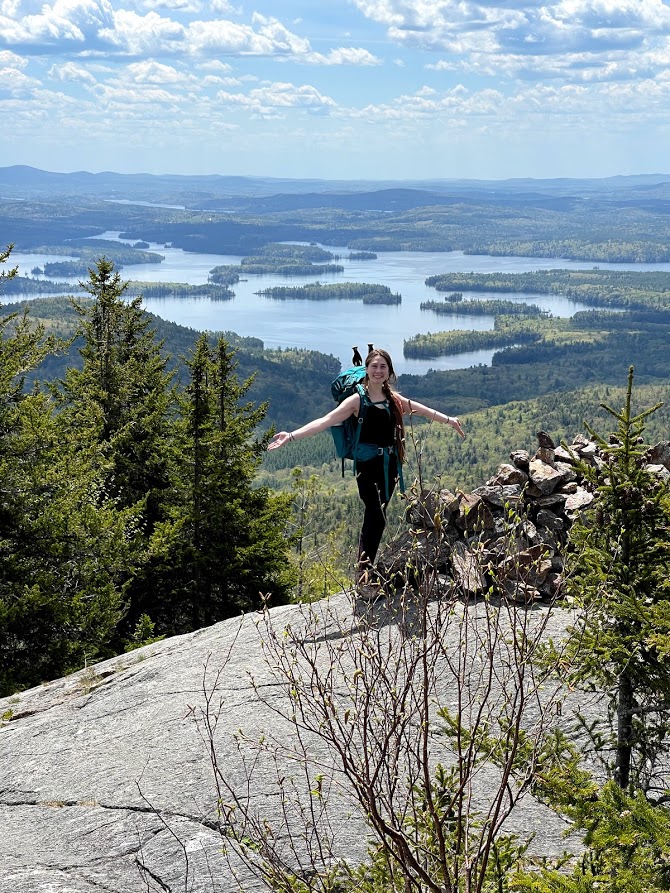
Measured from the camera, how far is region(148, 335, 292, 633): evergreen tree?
815 inches

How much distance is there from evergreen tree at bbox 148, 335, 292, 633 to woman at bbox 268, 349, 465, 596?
12.0 meters

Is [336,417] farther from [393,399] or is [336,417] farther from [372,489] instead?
[372,489]

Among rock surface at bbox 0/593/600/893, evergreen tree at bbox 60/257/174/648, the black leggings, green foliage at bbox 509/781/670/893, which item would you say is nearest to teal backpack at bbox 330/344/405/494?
the black leggings

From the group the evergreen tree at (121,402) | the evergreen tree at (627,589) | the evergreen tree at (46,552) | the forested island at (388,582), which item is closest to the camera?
the forested island at (388,582)

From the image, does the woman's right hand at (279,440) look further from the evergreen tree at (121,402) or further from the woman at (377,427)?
the evergreen tree at (121,402)

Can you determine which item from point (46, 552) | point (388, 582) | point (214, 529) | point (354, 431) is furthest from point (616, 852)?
point (214, 529)

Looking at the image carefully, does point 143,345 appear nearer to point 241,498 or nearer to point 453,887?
point 241,498

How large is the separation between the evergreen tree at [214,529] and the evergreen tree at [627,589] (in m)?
15.4

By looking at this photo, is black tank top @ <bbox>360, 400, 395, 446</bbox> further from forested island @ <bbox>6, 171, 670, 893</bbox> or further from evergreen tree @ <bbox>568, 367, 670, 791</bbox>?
evergreen tree @ <bbox>568, 367, 670, 791</bbox>

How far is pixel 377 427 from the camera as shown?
8562 millimetres

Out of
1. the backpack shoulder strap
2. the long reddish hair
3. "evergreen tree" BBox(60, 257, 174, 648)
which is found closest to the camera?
the long reddish hair

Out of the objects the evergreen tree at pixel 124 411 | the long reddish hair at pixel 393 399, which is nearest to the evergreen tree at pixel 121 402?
the evergreen tree at pixel 124 411

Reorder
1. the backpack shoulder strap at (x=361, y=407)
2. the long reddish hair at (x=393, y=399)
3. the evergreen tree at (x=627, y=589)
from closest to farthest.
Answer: the evergreen tree at (x=627, y=589), the long reddish hair at (x=393, y=399), the backpack shoulder strap at (x=361, y=407)

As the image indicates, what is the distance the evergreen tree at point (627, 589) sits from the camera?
511cm
